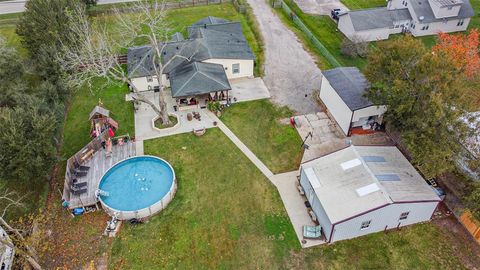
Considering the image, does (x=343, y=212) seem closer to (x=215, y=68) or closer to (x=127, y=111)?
(x=215, y=68)

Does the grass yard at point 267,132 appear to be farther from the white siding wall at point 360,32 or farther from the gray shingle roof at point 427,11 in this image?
the gray shingle roof at point 427,11

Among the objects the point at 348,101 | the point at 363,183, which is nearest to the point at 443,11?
the point at 348,101

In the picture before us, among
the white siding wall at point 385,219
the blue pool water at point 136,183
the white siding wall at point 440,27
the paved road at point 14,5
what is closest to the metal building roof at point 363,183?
the white siding wall at point 385,219

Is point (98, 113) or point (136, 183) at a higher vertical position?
point (98, 113)

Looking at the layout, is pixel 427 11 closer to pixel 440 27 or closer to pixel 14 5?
pixel 440 27

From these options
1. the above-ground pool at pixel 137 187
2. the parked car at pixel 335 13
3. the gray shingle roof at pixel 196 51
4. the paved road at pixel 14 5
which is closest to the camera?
the above-ground pool at pixel 137 187

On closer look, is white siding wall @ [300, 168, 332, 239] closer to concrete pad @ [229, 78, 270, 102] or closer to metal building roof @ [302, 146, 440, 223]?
metal building roof @ [302, 146, 440, 223]

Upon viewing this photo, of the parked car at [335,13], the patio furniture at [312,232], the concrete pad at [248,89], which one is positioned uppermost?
the parked car at [335,13]
